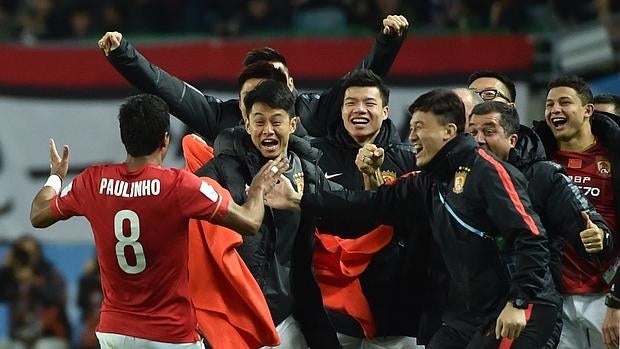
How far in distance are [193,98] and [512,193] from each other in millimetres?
1907

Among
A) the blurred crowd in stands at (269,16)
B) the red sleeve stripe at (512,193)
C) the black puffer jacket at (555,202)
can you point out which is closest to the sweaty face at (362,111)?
the black puffer jacket at (555,202)

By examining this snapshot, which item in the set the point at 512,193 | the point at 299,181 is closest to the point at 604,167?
the point at 512,193

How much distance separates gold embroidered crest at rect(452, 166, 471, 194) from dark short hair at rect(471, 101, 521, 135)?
1.98ft

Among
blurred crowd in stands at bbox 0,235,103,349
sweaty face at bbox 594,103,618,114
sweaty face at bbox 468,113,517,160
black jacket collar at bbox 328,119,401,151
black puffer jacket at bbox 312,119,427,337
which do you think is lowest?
blurred crowd in stands at bbox 0,235,103,349

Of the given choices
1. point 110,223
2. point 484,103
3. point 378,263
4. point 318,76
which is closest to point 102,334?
point 110,223

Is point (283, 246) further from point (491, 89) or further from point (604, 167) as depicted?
point (604, 167)

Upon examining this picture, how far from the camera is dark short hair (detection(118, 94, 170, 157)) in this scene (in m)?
5.70

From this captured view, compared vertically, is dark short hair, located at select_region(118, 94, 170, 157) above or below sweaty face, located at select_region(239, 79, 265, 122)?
below

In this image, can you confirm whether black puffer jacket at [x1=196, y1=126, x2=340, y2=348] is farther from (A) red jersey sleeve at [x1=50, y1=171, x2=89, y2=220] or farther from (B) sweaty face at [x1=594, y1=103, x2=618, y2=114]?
(B) sweaty face at [x1=594, y1=103, x2=618, y2=114]

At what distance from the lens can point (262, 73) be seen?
6785 mm

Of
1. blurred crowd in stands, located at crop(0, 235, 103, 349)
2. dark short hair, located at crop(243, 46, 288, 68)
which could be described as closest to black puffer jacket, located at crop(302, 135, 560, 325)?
dark short hair, located at crop(243, 46, 288, 68)

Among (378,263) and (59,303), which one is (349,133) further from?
(59,303)

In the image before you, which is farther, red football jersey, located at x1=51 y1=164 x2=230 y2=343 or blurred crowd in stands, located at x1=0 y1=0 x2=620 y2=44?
blurred crowd in stands, located at x1=0 y1=0 x2=620 y2=44

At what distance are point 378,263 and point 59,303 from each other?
6.48 metres
